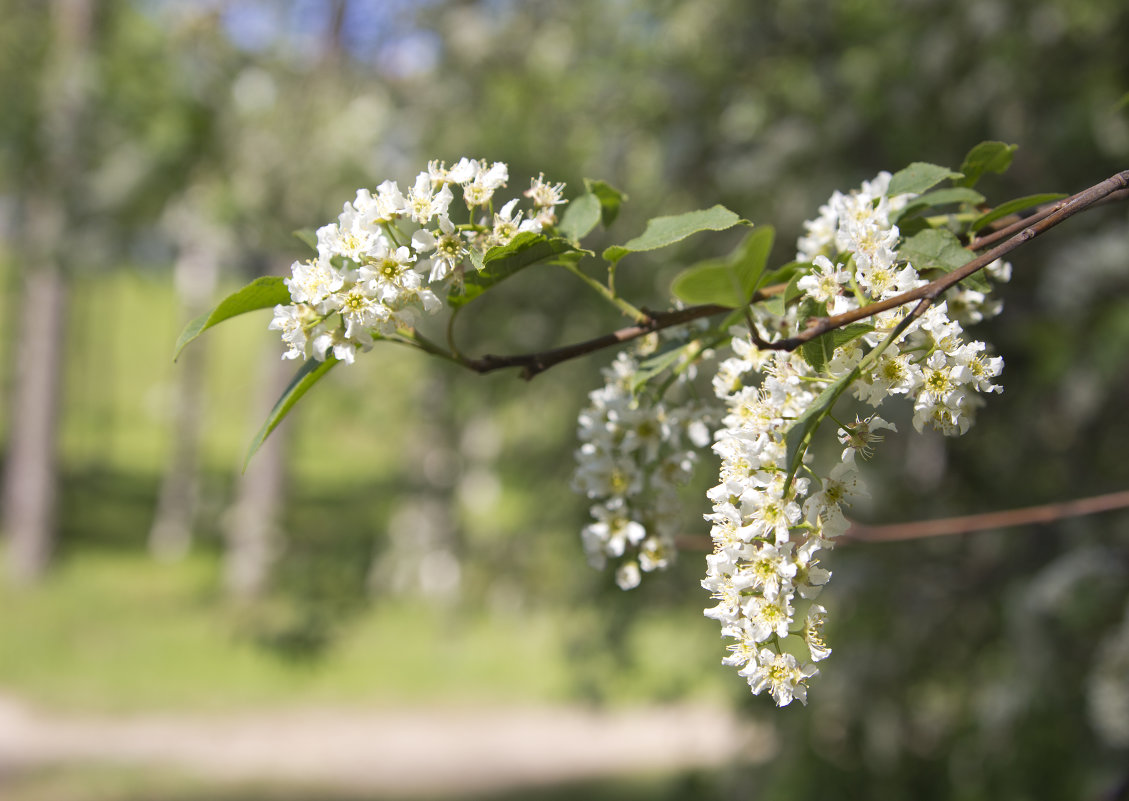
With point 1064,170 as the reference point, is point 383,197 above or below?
below

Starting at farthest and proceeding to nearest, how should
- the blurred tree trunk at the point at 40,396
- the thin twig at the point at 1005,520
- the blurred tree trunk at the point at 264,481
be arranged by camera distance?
the blurred tree trunk at the point at 40,396, the blurred tree trunk at the point at 264,481, the thin twig at the point at 1005,520

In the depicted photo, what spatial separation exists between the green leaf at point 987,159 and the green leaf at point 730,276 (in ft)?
1.29

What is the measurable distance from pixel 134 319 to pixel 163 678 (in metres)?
10.7

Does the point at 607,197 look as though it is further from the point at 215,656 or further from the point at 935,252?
the point at 215,656

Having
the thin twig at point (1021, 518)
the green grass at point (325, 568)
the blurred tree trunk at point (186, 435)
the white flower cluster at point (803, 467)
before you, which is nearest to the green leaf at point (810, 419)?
the white flower cluster at point (803, 467)

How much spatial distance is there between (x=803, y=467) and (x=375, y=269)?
1.16ft

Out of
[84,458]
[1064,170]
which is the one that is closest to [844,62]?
[1064,170]

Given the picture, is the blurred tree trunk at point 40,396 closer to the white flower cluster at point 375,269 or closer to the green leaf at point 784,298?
the white flower cluster at point 375,269

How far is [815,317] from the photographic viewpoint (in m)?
0.78

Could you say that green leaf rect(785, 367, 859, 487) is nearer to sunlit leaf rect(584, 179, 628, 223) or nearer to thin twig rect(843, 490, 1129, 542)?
sunlit leaf rect(584, 179, 628, 223)

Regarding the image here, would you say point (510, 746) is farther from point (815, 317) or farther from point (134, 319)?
point (134, 319)

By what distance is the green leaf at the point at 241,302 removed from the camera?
76cm

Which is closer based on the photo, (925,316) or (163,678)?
(925,316)

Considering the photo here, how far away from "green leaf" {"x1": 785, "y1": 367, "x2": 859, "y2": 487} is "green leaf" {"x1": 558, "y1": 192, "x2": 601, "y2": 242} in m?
0.30
